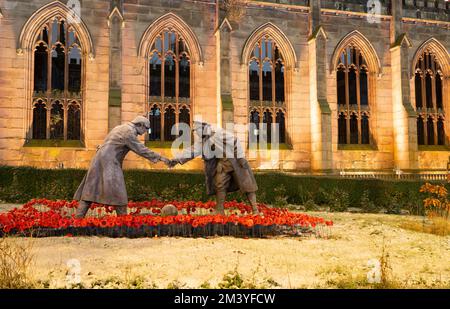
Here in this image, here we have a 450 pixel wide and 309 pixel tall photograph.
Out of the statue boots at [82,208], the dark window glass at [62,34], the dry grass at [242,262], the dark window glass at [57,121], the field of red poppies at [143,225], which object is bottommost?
the dry grass at [242,262]

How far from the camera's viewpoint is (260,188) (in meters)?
11.7

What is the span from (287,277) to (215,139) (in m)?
3.52

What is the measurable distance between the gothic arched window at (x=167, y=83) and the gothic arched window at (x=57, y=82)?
2.81 meters

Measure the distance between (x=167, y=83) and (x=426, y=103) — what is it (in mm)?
12814

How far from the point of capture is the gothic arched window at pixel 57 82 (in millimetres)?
15109

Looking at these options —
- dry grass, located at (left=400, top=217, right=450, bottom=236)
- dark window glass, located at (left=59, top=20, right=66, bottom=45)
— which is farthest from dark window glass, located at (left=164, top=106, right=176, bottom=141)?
dry grass, located at (left=400, top=217, right=450, bottom=236)

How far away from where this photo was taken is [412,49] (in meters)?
18.9

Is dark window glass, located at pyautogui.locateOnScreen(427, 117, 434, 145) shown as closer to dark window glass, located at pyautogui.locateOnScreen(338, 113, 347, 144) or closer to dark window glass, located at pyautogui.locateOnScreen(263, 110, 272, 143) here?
dark window glass, located at pyautogui.locateOnScreen(338, 113, 347, 144)

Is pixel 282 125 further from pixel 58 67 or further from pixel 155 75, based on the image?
pixel 58 67

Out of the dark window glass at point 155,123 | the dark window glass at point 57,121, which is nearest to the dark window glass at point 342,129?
the dark window glass at point 155,123

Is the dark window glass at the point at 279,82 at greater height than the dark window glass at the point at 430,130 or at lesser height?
greater

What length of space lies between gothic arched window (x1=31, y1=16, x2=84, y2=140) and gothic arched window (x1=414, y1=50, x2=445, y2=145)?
15.6 meters

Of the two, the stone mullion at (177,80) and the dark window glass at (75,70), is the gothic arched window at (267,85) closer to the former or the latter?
the stone mullion at (177,80)
